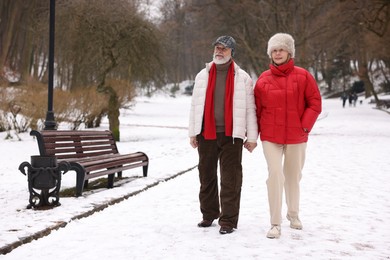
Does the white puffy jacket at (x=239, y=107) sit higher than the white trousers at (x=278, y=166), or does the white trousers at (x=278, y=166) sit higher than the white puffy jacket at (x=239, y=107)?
the white puffy jacket at (x=239, y=107)

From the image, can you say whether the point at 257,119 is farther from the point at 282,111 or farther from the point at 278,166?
the point at 278,166

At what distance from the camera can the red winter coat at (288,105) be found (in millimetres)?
4957

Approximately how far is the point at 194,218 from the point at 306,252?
1.75m

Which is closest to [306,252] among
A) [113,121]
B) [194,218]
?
[194,218]

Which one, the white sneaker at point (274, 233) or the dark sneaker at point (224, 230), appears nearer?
the white sneaker at point (274, 233)

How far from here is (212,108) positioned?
5156 millimetres

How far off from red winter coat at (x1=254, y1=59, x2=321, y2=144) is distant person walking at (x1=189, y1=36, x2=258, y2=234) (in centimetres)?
18

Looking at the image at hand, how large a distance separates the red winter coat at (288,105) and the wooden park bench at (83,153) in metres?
2.98

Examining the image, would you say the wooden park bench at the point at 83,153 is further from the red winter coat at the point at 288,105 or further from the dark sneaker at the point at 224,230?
the red winter coat at the point at 288,105

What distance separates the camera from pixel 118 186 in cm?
811

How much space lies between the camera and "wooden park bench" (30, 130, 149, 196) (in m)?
6.93

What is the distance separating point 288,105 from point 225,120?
2.11ft

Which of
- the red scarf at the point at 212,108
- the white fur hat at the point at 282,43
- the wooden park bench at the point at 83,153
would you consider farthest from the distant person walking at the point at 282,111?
the wooden park bench at the point at 83,153

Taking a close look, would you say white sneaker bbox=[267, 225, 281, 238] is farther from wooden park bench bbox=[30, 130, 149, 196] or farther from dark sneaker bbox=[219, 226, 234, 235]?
wooden park bench bbox=[30, 130, 149, 196]
